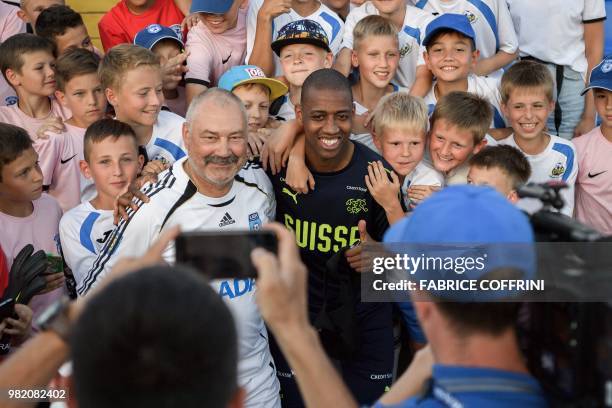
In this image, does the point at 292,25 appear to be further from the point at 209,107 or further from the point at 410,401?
the point at 410,401

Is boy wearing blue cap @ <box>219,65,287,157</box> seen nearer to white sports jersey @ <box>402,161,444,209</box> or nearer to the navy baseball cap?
the navy baseball cap

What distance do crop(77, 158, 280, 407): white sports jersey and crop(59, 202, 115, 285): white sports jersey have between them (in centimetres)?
24

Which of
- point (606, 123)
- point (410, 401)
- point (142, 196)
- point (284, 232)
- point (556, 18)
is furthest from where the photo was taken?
point (556, 18)

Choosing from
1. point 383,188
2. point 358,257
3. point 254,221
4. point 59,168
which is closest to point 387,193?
point 383,188

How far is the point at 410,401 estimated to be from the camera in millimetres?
1652

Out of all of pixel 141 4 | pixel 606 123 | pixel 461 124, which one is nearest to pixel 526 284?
pixel 461 124

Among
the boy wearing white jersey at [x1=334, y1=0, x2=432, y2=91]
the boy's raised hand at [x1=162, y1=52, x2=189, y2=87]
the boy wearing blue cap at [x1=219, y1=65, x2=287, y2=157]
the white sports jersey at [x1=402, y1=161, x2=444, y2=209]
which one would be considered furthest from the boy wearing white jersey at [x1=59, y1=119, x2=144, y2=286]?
the boy wearing white jersey at [x1=334, y1=0, x2=432, y2=91]

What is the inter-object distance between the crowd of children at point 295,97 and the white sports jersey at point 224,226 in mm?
289

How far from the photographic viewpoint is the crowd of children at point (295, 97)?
13.4ft

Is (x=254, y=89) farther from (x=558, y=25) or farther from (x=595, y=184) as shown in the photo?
(x=558, y=25)

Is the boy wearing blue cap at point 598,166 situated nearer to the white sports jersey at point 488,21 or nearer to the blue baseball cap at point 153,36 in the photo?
the white sports jersey at point 488,21

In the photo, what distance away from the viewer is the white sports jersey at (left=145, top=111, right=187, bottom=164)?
14.9 ft

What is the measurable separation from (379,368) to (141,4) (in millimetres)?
3204

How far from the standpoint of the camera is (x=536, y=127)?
4.62 m
